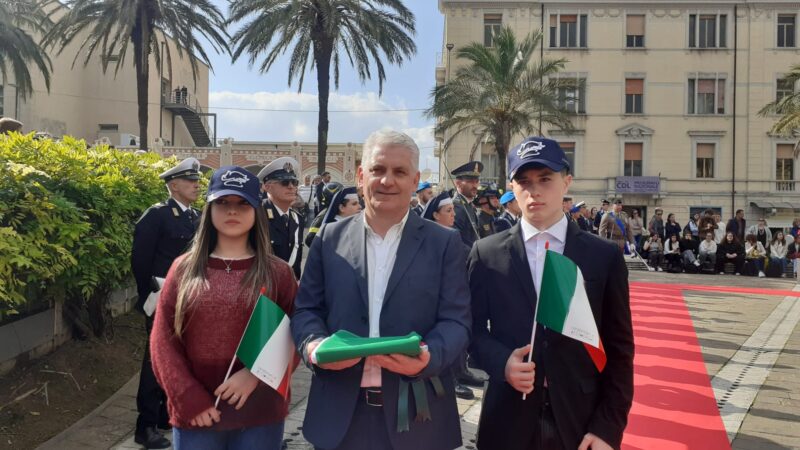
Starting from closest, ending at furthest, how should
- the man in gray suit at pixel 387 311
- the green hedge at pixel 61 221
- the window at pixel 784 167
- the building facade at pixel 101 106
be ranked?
1. the man in gray suit at pixel 387 311
2. the green hedge at pixel 61 221
3. the window at pixel 784 167
4. the building facade at pixel 101 106

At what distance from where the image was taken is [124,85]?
44.4 metres

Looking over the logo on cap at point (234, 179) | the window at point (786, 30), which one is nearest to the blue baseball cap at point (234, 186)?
the logo on cap at point (234, 179)

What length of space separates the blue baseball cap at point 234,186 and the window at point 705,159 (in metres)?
37.1

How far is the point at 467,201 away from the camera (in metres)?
7.86

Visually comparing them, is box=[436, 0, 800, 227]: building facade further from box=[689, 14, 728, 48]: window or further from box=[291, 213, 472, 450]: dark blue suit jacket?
box=[291, 213, 472, 450]: dark blue suit jacket

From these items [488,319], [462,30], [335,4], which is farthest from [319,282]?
[462,30]

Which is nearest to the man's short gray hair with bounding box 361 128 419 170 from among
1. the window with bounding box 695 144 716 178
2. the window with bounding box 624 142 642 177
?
the window with bounding box 624 142 642 177

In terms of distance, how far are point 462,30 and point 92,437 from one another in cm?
3381

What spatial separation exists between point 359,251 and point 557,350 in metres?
0.87

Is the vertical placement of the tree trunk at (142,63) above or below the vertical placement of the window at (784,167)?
above

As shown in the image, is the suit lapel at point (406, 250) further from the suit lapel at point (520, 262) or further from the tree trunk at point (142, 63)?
the tree trunk at point (142, 63)

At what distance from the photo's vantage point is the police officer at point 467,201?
7.37 meters

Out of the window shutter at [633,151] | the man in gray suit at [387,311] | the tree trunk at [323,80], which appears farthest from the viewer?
the window shutter at [633,151]

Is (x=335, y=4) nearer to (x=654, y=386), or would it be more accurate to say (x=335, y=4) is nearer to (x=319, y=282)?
(x=654, y=386)
